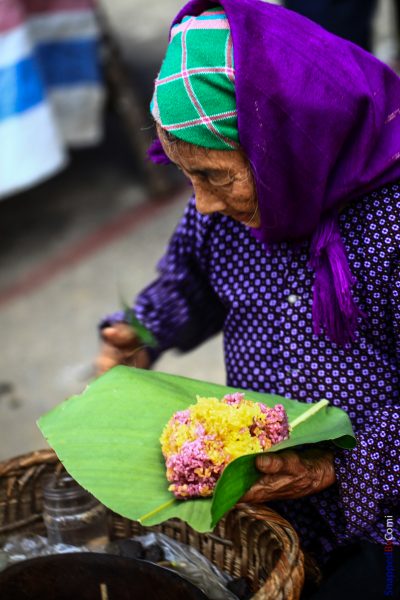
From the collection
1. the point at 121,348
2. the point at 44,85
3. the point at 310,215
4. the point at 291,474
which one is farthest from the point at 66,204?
the point at 291,474

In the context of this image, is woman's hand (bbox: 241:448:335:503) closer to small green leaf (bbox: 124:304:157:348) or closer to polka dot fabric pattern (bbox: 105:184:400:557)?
polka dot fabric pattern (bbox: 105:184:400:557)

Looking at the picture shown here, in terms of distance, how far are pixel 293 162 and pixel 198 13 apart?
0.33 m

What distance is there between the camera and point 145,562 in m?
1.60

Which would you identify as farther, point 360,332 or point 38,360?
point 38,360

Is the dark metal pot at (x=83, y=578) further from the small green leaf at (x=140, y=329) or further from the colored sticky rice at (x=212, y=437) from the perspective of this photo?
the small green leaf at (x=140, y=329)

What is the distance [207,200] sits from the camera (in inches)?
68.0

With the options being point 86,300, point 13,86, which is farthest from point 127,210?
point 13,86

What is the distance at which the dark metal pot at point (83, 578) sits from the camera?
5.22 ft

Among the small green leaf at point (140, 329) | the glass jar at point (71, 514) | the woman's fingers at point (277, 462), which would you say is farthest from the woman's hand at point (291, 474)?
the small green leaf at point (140, 329)

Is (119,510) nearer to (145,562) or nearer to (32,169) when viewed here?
(145,562)

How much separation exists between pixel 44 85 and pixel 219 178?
2548mm

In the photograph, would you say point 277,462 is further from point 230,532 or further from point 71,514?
point 71,514

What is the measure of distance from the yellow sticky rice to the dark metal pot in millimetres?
215

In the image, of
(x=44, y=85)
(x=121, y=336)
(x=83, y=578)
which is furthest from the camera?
(x=44, y=85)
